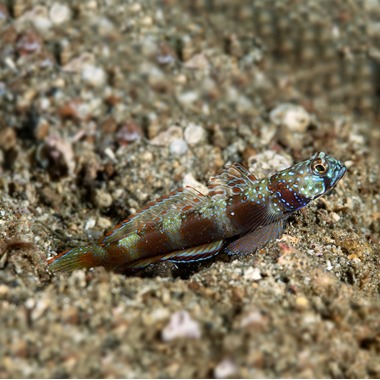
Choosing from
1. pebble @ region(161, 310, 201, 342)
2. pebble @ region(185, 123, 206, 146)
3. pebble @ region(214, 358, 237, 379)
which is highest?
pebble @ region(161, 310, 201, 342)

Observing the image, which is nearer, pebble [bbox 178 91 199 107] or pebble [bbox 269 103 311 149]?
pebble [bbox 269 103 311 149]

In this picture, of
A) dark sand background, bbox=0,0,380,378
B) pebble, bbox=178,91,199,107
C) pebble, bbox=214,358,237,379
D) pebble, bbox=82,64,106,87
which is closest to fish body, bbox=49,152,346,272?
dark sand background, bbox=0,0,380,378

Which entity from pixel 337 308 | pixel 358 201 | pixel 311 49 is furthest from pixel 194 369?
pixel 311 49

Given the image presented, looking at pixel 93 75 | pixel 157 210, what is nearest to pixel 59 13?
pixel 93 75

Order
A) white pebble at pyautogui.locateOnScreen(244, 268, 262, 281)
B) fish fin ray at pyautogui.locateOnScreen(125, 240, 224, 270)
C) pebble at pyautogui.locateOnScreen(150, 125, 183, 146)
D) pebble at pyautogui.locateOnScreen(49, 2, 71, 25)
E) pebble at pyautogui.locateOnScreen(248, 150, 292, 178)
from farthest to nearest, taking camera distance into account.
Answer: pebble at pyautogui.locateOnScreen(49, 2, 71, 25) → pebble at pyautogui.locateOnScreen(150, 125, 183, 146) → pebble at pyautogui.locateOnScreen(248, 150, 292, 178) → fish fin ray at pyautogui.locateOnScreen(125, 240, 224, 270) → white pebble at pyautogui.locateOnScreen(244, 268, 262, 281)

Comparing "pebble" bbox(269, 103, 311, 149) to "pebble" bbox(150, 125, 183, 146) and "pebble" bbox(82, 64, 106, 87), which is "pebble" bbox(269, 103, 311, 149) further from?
"pebble" bbox(82, 64, 106, 87)

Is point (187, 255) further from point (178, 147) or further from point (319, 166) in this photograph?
point (178, 147)

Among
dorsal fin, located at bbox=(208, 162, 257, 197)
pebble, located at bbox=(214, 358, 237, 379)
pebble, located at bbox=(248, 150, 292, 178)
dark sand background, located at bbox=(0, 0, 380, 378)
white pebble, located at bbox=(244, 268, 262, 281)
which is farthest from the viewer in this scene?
pebble, located at bbox=(248, 150, 292, 178)
